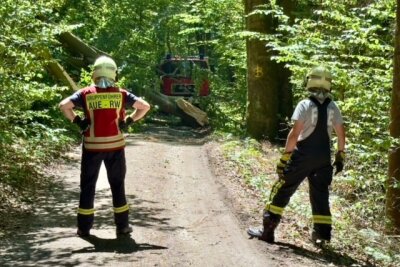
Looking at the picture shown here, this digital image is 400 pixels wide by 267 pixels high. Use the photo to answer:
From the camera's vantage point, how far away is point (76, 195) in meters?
8.57

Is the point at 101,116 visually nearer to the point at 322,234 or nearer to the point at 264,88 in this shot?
the point at 322,234

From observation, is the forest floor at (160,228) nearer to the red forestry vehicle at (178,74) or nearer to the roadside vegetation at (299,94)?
the roadside vegetation at (299,94)

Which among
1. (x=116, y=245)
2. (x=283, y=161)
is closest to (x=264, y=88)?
(x=283, y=161)

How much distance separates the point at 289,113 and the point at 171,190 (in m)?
6.16

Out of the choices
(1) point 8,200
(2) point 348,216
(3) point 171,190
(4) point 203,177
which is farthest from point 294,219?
(1) point 8,200

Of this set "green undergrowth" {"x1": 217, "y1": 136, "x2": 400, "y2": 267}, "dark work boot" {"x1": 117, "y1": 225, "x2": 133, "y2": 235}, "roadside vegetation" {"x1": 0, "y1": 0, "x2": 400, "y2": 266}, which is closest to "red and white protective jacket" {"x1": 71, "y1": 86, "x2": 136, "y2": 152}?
"dark work boot" {"x1": 117, "y1": 225, "x2": 133, "y2": 235}

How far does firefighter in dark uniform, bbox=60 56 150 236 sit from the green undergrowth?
223cm

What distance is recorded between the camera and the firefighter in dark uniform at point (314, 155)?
20.3ft

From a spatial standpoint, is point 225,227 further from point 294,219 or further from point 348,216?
point 348,216

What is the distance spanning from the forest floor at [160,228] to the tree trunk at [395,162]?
3.70ft

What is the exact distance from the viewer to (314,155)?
6242 millimetres

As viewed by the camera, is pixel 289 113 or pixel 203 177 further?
pixel 289 113

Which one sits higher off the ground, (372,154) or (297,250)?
(372,154)

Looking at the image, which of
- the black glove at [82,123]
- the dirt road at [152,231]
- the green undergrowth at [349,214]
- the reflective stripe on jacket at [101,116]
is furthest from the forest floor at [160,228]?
the black glove at [82,123]
